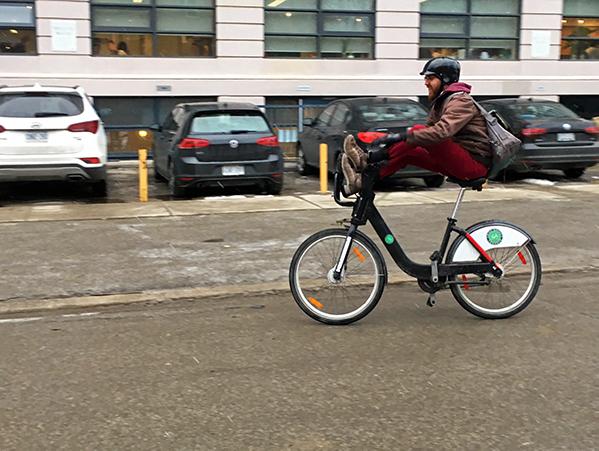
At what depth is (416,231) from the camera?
8320mm

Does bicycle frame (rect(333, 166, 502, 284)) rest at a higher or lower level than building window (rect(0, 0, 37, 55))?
lower

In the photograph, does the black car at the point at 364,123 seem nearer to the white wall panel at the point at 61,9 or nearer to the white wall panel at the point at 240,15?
the white wall panel at the point at 240,15

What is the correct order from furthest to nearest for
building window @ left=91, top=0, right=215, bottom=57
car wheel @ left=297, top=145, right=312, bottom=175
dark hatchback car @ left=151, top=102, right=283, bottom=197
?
building window @ left=91, top=0, right=215, bottom=57 → car wheel @ left=297, top=145, right=312, bottom=175 → dark hatchback car @ left=151, top=102, right=283, bottom=197

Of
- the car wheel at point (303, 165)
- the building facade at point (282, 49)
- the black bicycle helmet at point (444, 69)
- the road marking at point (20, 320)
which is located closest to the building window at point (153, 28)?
the building facade at point (282, 49)

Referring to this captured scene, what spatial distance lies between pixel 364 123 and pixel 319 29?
7966 mm

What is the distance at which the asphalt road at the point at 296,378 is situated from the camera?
133 inches

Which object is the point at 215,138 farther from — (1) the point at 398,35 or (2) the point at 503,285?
(1) the point at 398,35

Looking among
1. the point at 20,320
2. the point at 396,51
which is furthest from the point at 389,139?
the point at 396,51

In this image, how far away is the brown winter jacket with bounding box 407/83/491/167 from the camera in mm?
4656

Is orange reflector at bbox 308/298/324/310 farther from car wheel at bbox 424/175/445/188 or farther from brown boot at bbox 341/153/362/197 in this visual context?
car wheel at bbox 424/175/445/188

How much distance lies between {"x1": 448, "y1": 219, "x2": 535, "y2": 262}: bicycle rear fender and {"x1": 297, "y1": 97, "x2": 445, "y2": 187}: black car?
558 centimetres

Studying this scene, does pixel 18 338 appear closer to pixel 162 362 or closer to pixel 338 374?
pixel 162 362

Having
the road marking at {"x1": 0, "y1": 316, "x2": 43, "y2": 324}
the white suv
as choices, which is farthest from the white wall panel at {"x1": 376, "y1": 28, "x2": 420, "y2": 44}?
the road marking at {"x1": 0, "y1": 316, "x2": 43, "y2": 324}

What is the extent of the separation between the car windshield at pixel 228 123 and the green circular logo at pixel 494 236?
619 cm
